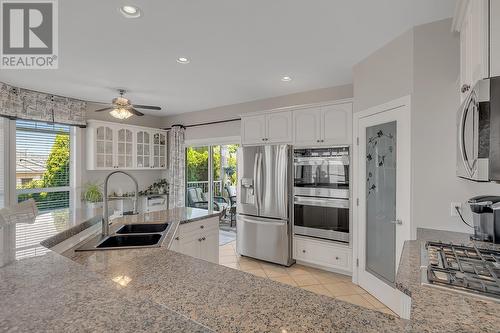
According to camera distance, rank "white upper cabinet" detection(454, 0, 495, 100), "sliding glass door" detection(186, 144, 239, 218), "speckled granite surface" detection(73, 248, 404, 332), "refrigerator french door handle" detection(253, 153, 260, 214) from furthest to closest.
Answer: "sliding glass door" detection(186, 144, 239, 218) < "refrigerator french door handle" detection(253, 153, 260, 214) < "white upper cabinet" detection(454, 0, 495, 100) < "speckled granite surface" detection(73, 248, 404, 332)

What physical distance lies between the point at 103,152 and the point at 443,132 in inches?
198

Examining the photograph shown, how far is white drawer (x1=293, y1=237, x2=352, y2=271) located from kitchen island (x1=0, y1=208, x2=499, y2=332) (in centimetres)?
250

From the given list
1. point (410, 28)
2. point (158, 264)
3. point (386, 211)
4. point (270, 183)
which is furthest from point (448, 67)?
point (158, 264)

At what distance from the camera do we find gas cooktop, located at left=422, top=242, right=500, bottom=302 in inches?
41.6

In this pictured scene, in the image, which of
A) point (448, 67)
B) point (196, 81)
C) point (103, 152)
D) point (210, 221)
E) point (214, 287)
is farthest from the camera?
point (103, 152)

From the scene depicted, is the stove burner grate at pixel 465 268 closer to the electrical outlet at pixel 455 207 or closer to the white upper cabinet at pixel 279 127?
the electrical outlet at pixel 455 207

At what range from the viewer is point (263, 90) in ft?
13.3

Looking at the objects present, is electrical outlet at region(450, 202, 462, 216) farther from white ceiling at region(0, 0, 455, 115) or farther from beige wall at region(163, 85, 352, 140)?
beige wall at region(163, 85, 352, 140)

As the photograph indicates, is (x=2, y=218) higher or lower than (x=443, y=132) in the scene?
lower

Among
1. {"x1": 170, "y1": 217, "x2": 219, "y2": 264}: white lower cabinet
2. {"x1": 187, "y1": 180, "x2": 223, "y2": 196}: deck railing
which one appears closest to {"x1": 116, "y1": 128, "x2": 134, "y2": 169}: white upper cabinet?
{"x1": 187, "y1": 180, "x2": 223, "y2": 196}: deck railing

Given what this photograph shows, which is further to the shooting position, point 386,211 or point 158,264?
point 386,211

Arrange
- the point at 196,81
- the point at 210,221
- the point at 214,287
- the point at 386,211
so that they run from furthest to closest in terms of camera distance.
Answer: the point at 196,81, the point at 210,221, the point at 386,211, the point at 214,287

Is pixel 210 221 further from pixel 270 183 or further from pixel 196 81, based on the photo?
pixel 196 81

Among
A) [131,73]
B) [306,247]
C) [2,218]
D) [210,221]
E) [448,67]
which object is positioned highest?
[131,73]
